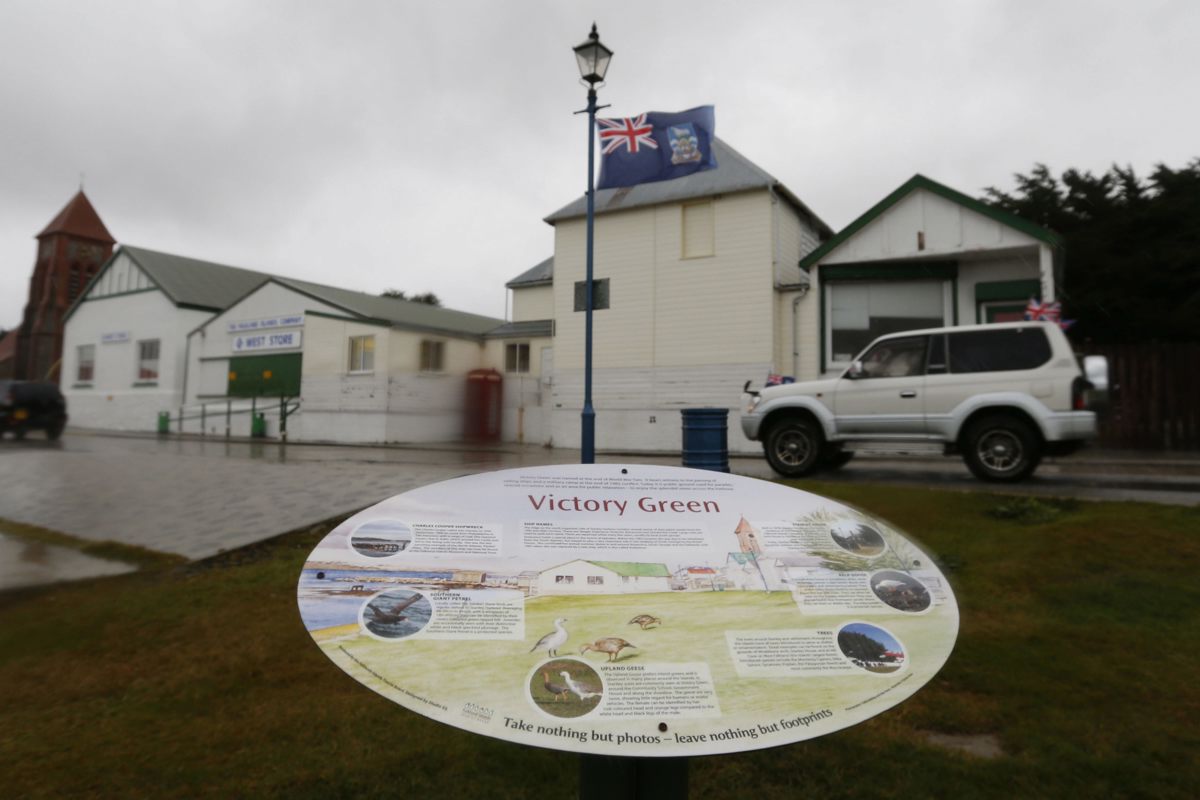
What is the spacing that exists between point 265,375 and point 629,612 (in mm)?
25825

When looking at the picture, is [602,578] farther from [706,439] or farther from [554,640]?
[706,439]

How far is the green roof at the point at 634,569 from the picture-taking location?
1.72 metres

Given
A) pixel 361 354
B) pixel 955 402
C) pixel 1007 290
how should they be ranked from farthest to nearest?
pixel 361 354 < pixel 1007 290 < pixel 955 402

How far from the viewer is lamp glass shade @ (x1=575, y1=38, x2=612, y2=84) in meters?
9.40

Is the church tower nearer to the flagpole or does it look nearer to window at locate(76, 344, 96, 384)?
window at locate(76, 344, 96, 384)

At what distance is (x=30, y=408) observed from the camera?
7199 millimetres

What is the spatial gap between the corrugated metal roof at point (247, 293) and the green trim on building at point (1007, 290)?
15.1 m

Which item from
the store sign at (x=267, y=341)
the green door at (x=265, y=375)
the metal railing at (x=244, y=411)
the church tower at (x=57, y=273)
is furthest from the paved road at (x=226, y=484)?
the store sign at (x=267, y=341)

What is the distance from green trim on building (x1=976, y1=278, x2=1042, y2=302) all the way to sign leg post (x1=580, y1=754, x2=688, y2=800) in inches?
598

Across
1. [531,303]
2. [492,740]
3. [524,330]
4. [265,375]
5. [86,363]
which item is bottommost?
[492,740]

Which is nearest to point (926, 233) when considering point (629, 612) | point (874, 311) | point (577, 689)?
point (874, 311)

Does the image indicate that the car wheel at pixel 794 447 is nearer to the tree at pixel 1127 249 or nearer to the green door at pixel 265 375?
the tree at pixel 1127 249

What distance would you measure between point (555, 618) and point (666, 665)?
0.28 m

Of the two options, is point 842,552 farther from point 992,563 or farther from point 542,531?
point 992,563
